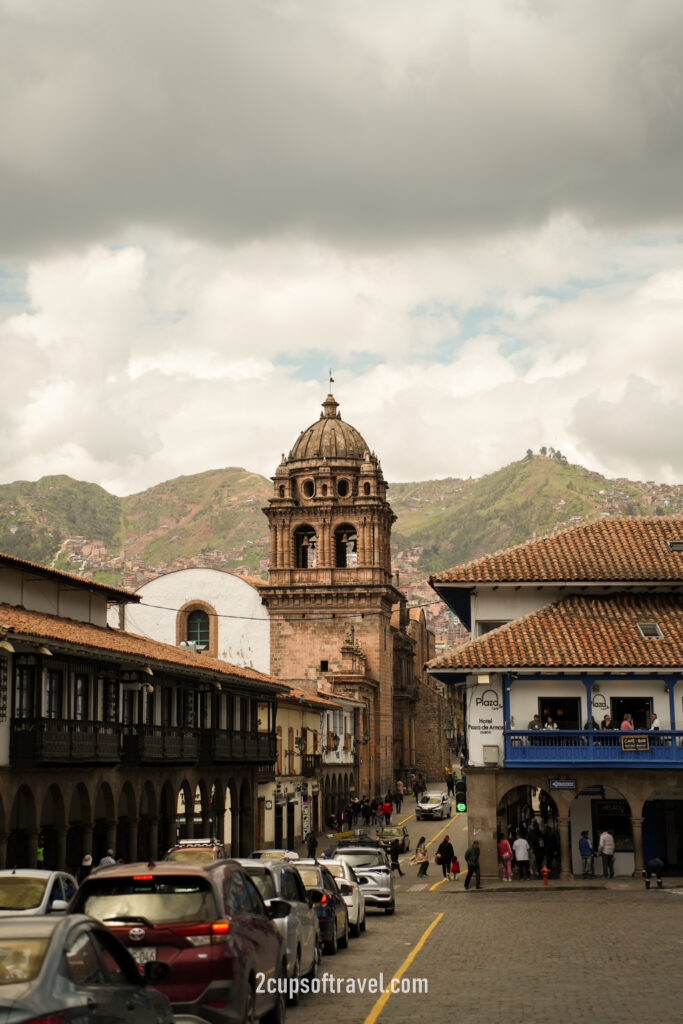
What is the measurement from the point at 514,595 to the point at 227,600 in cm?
4814

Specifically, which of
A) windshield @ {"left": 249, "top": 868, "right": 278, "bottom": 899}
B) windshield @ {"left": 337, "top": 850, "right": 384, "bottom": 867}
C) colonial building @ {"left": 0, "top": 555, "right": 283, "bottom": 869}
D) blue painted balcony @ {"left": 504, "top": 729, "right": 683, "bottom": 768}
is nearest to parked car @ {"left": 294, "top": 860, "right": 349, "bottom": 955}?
windshield @ {"left": 249, "top": 868, "right": 278, "bottom": 899}

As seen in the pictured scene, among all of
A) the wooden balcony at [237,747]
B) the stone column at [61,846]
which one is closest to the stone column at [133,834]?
the stone column at [61,846]

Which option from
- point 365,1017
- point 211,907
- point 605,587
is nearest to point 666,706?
point 605,587

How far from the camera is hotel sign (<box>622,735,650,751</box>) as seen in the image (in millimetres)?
37688

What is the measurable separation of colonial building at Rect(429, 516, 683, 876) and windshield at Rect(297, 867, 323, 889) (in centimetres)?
1653

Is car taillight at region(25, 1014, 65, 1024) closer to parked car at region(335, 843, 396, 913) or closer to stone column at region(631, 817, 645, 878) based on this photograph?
parked car at region(335, 843, 396, 913)

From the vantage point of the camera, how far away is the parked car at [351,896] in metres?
24.2

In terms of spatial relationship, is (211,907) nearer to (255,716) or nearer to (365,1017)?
(365,1017)

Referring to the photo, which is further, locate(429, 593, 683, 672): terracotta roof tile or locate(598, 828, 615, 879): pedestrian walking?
locate(429, 593, 683, 672): terracotta roof tile

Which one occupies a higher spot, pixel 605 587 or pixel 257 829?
pixel 605 587

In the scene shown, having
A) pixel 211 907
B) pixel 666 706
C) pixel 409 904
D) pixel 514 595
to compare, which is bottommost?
pixel 409 904

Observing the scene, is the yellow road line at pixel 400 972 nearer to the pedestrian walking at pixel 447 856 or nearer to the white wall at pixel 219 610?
the pedestrian walking at pixel 447 856

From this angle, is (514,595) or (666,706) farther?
(514,595)

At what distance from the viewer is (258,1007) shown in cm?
1285
